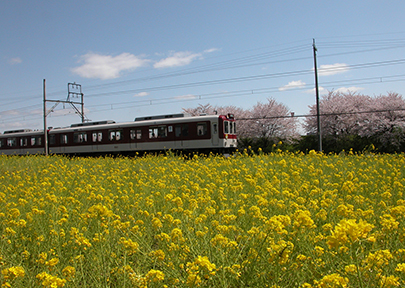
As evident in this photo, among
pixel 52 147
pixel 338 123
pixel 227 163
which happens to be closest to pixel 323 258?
pixel 227 163

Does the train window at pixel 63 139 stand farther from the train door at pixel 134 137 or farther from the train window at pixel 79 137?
the train door at pixel 134 137

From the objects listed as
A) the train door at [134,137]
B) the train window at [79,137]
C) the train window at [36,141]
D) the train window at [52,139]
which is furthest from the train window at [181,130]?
the train window at [36,141]

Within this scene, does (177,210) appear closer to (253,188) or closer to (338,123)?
(253,188)

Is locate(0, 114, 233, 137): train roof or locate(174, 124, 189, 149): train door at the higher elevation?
locate(0, 114, 233, 137): train roof

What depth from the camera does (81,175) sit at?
6.71 m

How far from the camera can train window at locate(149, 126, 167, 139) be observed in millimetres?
15971

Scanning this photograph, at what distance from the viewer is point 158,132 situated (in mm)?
16219

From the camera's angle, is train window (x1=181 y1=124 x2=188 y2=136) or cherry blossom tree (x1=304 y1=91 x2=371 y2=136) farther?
cherry blossom tree (x1=304 y1=91 x2=371 y2=136)

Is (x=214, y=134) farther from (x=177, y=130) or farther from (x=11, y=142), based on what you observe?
(x=11, y=142)

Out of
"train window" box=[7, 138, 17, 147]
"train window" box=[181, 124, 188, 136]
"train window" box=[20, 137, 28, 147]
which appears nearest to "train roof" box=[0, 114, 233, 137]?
"train window" box=[181, 124, 188, 136]

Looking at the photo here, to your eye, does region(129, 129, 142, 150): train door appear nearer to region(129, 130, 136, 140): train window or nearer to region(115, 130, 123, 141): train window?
region(129, 130, 136, 140): train window

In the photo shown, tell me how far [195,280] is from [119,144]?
17.1m

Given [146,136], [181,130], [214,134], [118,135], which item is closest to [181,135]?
[181,130]

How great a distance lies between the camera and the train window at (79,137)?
1958 centimetres
